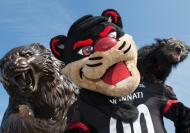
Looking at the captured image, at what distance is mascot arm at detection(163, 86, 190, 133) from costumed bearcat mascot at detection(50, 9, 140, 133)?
282 mm

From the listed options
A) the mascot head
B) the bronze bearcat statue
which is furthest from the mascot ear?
the bronze bearcat statue

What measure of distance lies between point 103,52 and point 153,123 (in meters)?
0.57

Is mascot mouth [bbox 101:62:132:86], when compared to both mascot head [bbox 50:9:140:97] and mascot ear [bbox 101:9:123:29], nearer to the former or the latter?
mascot head [bbox 50:9:140:97]

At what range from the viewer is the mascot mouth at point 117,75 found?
215 cm

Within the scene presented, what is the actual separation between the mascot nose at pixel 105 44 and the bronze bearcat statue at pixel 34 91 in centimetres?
31

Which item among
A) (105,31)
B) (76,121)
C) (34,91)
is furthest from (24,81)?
(105,31)

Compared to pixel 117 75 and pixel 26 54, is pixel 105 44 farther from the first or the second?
pixel 26 54

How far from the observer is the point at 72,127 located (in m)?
2.13

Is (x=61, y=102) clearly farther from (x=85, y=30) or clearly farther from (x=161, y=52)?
(x=161, y=52)

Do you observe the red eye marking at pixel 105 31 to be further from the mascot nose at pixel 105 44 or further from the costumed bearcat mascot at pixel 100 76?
the mascot nose at pixel 105 44

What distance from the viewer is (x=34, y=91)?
1.69 m

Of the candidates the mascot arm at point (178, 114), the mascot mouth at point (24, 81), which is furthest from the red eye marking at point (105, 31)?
the mascot mouth at point (24, 81)

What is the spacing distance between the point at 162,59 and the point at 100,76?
52cm

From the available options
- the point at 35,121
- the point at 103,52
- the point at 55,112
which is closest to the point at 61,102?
the point at 55,112
